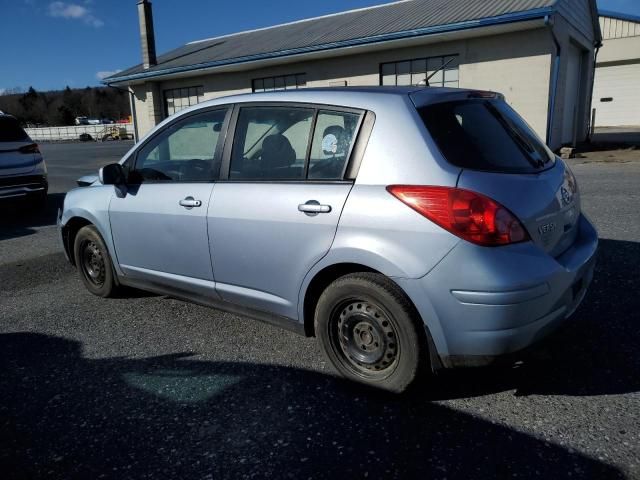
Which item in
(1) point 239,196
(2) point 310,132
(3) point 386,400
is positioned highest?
(2) point 310,132

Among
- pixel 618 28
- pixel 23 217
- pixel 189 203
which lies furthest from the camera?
pixel 618 28

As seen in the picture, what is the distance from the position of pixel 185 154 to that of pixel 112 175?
62cm

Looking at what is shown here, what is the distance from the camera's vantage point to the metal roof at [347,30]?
12.6m

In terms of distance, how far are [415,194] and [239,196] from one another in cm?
122

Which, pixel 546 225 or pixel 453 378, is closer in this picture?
pixel 546 225

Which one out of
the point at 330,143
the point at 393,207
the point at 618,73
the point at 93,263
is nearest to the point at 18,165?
the point at 93,263

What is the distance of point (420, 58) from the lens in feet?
47.3

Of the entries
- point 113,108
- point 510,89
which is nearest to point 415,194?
point 510,89

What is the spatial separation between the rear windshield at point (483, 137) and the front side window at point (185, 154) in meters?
1.53

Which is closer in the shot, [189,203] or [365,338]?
[365,338]

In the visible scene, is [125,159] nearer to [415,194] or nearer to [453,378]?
[415,194]

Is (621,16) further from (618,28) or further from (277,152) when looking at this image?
(277,152)

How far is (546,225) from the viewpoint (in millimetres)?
2652

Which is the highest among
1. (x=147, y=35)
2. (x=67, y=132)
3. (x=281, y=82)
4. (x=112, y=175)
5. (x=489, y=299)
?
(x=147, y=35)
